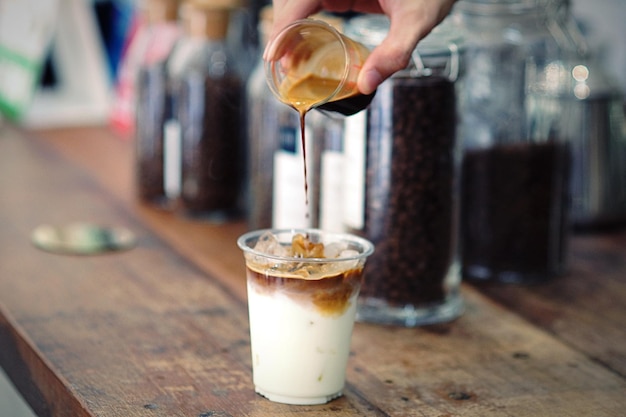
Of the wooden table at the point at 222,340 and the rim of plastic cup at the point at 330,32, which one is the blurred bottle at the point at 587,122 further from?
the rim of plastic cup at the point at 330,32

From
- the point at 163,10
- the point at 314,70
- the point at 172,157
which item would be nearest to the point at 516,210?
the point at 314,70

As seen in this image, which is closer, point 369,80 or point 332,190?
point 369,80

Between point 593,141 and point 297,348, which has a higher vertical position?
point 593,141

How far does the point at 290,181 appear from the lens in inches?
56.9

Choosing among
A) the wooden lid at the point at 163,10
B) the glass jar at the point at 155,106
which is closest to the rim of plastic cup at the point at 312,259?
the glass jar at the point at 155,106

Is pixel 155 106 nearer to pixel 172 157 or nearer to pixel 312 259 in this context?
pixel 172 157

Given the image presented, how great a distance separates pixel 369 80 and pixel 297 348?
281mm

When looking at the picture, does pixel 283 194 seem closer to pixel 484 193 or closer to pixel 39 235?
pixel 484 193

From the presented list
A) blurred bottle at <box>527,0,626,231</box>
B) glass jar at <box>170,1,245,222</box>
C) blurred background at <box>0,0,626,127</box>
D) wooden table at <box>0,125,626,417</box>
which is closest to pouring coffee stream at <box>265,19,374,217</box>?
wooden table at <box>0,125,626,417</box>

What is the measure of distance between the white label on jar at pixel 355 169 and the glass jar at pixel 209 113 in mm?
480

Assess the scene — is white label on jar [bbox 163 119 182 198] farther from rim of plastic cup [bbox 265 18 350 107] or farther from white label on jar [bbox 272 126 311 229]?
rim of plastic cup [bbox 265 18 350 107]

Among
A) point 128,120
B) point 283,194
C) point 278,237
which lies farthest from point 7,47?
point 278,237

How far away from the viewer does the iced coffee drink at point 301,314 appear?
0.96 metres

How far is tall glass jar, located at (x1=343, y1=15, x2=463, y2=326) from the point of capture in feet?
3.98
